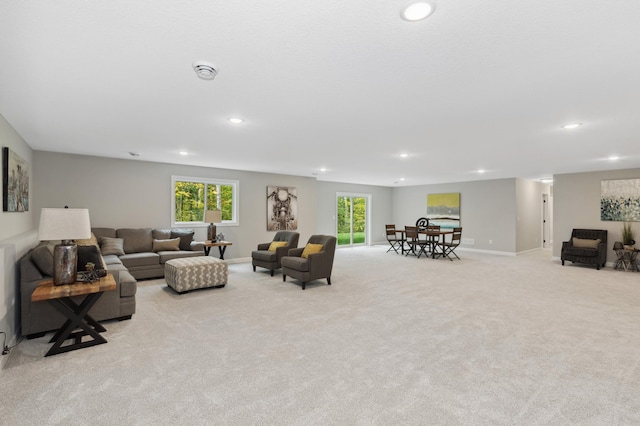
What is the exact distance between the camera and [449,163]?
6586 millimetres

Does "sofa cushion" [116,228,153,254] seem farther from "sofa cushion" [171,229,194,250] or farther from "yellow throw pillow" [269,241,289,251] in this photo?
"yellow throw pillow" [269,241,289,251]

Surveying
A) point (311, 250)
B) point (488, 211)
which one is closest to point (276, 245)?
point (311, 250)

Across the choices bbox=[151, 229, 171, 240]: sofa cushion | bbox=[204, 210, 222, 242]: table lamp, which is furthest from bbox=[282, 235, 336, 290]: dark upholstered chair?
bbox=[151, 229, 171, 240]: sofa cushion

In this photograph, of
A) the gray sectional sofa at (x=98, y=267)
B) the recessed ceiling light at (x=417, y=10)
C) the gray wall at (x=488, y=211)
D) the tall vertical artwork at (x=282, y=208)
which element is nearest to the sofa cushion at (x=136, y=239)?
the gray sectional sofa at (x=98, y=267)

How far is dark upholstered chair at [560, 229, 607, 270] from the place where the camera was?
703cm

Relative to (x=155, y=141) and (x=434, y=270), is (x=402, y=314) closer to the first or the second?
(x=434, y=270)

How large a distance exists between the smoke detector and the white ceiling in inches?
2.6

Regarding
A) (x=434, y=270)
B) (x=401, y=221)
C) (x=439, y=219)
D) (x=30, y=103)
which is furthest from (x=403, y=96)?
(x=401, y=221)

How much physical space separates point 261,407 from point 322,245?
362 cm

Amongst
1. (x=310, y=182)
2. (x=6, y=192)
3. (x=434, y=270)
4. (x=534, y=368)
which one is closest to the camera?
(x=534, y=368)

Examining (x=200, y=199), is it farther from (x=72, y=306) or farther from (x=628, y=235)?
(x=628, y=235)

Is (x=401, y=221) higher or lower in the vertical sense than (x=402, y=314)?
higher

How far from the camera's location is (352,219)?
11.5 metres

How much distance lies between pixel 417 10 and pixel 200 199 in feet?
22.0
